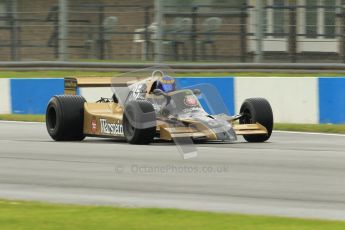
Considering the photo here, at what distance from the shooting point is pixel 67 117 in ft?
42.1

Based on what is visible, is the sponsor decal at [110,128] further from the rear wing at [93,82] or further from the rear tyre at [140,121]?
the rear wing at [93,82]

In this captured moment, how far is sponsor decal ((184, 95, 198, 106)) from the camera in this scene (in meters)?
12.3

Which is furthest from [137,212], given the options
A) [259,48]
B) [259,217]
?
[259,48]

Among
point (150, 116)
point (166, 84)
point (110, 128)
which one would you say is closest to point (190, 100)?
point (166, 84)

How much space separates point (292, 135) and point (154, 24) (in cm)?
533

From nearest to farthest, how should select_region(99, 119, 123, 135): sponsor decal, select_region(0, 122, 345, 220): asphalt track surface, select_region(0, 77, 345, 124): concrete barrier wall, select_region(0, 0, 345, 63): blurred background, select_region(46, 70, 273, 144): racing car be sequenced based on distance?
select_region(0, 122, 345, 220): asphalt track surface → select_region(46, 70, 273, 144): racing car → select_region(99, 119, 123, 135): sponsor decal → select_region(0, 77, 345, 124): concrete barrier wall → select_region(0, 0, 345, 63): blurred background

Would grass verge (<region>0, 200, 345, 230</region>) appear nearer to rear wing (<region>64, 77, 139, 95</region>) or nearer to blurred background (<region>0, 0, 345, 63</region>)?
rear wing (<region>64, 77, 139, 95</region>)

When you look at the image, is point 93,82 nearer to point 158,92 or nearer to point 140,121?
point 158,92

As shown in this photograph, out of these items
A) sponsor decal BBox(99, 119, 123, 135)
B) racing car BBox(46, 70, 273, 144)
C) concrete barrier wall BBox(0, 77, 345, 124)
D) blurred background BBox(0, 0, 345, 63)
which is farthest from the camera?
blurred background BBox(0, 0, 345, 63)

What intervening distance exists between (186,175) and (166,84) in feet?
10.2

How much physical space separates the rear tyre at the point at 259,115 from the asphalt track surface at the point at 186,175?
0.16 meters

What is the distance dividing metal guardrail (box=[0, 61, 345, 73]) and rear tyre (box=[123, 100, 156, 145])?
6.42 meters

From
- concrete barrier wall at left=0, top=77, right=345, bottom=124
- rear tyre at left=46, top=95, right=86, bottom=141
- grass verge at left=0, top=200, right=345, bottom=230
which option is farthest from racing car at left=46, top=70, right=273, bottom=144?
grass verge at left=0, top=200, right=345, bottom=230

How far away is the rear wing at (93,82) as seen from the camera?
43.1 feet
